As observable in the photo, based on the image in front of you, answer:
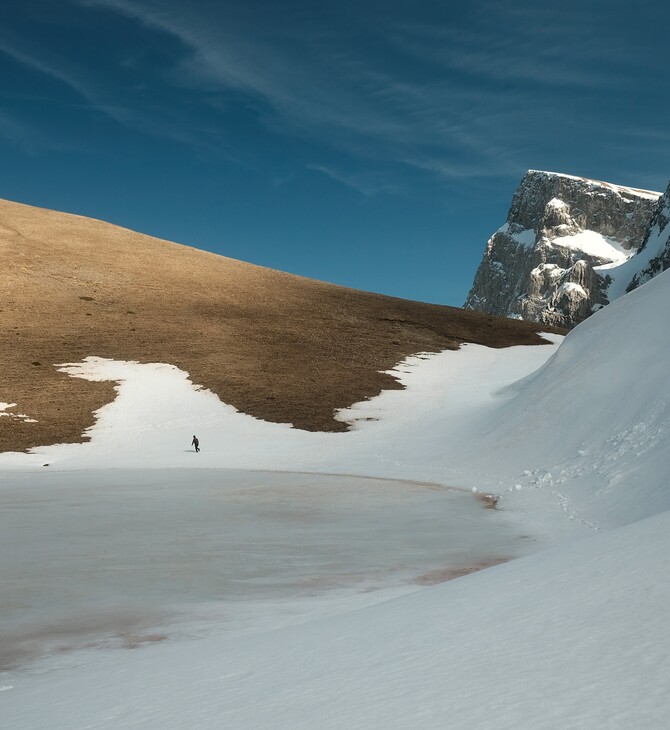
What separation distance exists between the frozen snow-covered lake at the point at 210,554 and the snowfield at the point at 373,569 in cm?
6

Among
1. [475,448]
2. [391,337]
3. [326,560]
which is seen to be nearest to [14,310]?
[391,337]

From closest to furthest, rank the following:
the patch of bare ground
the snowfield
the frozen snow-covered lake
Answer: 1. the snowfield
2. the frozen snow-covered lake
3. the patch of bare ground

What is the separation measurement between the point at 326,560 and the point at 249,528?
3.15 m

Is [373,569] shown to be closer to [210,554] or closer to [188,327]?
[210,554]

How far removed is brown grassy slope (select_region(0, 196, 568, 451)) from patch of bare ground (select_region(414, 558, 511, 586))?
2314 centimetres

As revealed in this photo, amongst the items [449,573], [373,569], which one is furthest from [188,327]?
[449,573]

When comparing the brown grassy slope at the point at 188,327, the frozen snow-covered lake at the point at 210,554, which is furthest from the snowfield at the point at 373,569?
the brown grassy slope at the point at 188,327

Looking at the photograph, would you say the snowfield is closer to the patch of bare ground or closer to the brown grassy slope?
the patch of bare ground

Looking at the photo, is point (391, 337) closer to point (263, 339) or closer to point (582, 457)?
point (263, 339)

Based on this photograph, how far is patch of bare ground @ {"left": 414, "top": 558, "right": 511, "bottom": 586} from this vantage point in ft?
30.8

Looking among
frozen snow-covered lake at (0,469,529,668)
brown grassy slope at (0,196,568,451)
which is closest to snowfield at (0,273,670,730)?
frozen snow-covered lake at (0,469,529,668)

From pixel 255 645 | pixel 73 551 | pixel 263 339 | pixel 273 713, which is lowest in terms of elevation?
pixel 73 551

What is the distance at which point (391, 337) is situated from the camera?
181ft

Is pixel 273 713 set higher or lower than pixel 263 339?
lower
